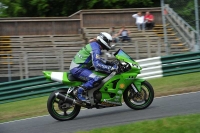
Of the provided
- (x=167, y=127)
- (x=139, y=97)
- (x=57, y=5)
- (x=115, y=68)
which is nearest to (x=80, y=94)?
(x=115, y=68)

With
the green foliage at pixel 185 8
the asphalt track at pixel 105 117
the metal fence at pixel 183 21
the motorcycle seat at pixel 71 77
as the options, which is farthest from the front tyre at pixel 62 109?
the green foliage at pixel 185 8

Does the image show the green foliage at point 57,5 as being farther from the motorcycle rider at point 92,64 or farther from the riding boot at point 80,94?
the riding boot at point 80,94

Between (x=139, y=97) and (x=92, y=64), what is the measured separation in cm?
125

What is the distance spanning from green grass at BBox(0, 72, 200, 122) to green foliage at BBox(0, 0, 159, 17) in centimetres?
1656

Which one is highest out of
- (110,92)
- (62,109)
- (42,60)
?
(42,60)

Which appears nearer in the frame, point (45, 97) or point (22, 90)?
point (45, 97)

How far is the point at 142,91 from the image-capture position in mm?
9805

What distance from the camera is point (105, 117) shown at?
9.59 meters

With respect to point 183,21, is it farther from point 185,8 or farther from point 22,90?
point 22,90

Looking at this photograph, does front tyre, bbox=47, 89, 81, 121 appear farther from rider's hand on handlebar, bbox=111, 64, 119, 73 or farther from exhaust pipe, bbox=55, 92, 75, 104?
rider's hand on handlebar, bbox=111, 64, 119, 73

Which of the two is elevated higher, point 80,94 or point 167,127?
point 80,94

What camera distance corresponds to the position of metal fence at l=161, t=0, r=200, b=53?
53.4 feet

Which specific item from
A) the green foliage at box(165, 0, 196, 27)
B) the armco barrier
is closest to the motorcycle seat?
the armco barrier

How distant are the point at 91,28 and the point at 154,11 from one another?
374 cm
